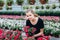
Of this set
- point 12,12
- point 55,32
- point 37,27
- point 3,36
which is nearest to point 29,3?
point 12,12

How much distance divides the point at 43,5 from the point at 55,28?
575mm

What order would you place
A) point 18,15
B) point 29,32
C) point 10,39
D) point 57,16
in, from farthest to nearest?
1. point 18,15
2. point 57,16
3. point 29,32
4. point 10,39

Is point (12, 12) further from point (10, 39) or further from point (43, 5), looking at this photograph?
point (10, 39)

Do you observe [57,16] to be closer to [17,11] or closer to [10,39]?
[17,11]

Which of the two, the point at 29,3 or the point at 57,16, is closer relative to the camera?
the point at 57,16

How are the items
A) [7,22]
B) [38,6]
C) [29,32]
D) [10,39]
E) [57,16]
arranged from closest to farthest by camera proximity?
1. [10,39]
2. [29,32]
3. [57,16]
4. [38,6]
5. [7,22]

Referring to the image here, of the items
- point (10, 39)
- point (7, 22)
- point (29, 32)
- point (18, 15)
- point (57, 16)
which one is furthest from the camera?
point (7, 22)

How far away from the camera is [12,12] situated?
17.1 feet

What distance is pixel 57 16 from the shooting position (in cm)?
442

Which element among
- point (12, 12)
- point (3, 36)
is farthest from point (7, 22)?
point (3, 36)

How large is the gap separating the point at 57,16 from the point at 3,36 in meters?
1.87

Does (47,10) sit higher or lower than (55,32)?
higher

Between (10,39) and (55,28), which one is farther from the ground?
(10,39)

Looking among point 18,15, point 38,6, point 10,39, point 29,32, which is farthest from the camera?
point 18,15
